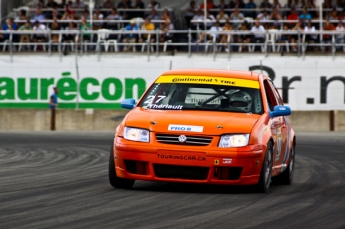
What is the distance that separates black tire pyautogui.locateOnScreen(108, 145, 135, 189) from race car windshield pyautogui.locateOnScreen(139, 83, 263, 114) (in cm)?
94

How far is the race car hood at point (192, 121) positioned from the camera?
11.4 m

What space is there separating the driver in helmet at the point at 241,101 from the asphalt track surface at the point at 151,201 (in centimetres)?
95

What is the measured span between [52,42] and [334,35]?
9245mm

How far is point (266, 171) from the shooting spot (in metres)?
11.8

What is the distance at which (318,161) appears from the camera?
18297 millimetres

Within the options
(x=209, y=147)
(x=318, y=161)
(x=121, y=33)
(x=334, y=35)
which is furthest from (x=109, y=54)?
(x=209, y=147)

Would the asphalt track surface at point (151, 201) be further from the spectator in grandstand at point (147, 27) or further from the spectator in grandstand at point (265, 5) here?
the spectator in grandstand at point (265, 5)

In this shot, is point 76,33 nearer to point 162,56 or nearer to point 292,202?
point 162,56

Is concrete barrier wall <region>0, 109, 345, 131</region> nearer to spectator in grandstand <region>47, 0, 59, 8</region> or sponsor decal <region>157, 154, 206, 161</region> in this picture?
spectator in grandstand <region>47, 0, 59, 8</region>

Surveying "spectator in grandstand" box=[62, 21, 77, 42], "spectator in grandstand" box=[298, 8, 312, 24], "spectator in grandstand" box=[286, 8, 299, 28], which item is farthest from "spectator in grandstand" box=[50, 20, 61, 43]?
"spectator in grandstand" box=[298, 8, 312, 24]

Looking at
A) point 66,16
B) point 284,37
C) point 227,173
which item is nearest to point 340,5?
point 284,37

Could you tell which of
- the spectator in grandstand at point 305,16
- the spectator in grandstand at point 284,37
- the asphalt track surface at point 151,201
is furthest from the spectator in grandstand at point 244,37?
the asphalt track surface at point 151,201

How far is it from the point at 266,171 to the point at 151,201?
6.14ft

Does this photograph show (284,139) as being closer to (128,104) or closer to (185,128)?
(128,104)
